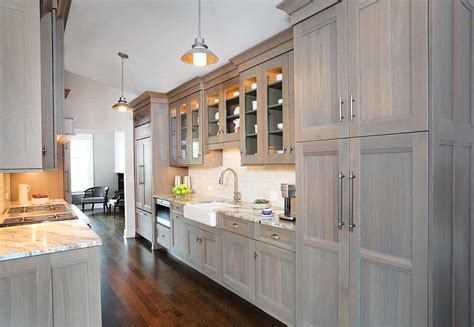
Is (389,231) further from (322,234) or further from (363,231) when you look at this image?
(322,234)

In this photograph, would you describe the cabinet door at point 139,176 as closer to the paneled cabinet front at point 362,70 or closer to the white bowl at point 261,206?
the white bowl at point 261,206

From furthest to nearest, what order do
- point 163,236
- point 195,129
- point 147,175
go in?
point 147,175
point 163,236
point 195,129

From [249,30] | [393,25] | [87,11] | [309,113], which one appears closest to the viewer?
[393,25]

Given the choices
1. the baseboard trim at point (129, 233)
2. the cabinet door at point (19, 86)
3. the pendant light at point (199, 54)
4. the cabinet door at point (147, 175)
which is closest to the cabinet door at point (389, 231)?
the pendant light at point (199, 54)

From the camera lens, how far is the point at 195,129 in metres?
4.57

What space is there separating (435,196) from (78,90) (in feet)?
21.0

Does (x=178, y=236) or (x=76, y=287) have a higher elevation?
(x=76, y=287)

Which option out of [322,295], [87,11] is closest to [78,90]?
[87,11]

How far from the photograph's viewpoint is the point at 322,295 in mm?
2205

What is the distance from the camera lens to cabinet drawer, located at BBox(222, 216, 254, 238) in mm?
2917

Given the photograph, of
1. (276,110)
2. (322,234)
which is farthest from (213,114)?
(322,234)

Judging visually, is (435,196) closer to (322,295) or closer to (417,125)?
(417,125)

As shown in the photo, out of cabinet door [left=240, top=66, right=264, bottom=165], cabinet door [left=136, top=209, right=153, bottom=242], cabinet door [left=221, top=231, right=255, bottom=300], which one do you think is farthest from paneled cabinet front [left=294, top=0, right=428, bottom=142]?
cabinet door [left=136, top=209, right=153, bottom=242]

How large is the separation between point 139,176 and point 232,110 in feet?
9.36
